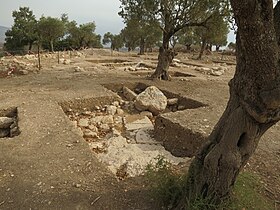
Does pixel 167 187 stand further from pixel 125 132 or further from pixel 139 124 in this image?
pixel 139 124

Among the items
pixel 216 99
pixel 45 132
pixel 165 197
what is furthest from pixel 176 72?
pixel 165 197

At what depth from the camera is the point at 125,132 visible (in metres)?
8.34

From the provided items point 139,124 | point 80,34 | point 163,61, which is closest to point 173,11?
point 163,61

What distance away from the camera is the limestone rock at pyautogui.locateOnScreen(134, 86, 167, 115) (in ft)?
32.5

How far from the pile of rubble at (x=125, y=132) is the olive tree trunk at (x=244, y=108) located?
92.6 inches

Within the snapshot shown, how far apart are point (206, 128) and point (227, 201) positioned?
365 centimetres

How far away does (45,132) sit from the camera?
648 cm

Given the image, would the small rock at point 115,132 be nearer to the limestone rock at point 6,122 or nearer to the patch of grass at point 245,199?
the limestone rock at point 6,122

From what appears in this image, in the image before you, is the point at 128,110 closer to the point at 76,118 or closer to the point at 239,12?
the point at 76,118

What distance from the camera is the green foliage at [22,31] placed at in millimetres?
35978

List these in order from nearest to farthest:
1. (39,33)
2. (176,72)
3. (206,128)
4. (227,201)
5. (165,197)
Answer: (227,201), (165,197), (206,128), (176,72), (39,33)

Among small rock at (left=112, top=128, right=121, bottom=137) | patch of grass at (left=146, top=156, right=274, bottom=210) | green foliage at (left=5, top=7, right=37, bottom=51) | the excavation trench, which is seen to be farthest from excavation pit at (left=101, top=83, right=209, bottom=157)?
green foliage at (left=5, top=7, right=37, bottom=51)

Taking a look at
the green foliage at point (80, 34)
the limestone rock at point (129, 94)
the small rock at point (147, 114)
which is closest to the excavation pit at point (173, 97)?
the limestone rock at point (129, 94)

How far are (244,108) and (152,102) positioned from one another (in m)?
6.99
